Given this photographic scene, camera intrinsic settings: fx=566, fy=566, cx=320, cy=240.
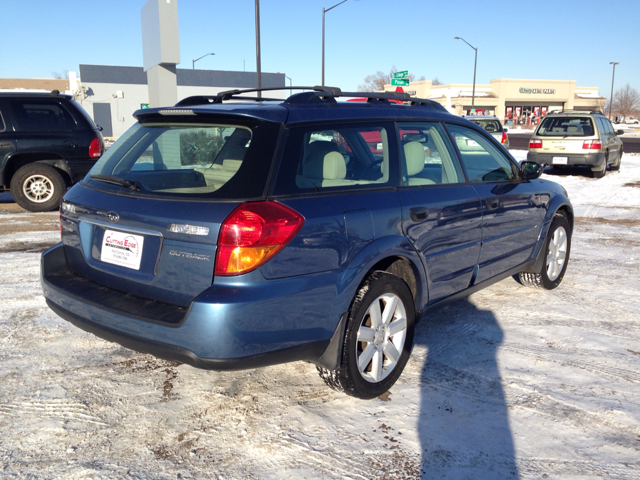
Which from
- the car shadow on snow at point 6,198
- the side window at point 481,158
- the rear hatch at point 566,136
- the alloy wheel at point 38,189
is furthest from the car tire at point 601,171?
the car shadow on snow at point 6,198

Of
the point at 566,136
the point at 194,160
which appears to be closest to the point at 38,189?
the point at 194,160

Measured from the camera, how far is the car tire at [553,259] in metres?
5.34

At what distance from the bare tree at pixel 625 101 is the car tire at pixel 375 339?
373 feet

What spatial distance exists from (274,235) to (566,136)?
15258 millimetres

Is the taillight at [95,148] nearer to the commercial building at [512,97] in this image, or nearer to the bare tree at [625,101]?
the commercial building at [512,97]

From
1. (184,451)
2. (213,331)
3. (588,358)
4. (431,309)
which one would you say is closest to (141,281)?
(213,331)

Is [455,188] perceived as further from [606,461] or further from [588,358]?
[606,461]

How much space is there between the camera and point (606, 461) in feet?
8.98

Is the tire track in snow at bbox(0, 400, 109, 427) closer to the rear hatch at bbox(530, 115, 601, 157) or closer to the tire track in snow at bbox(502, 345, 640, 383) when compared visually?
the tire track in snow at bbox(502, 345, 640, 383)

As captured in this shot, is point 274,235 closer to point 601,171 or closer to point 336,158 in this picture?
point 336,158

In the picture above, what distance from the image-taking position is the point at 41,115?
9.08m

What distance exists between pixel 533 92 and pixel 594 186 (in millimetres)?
72599

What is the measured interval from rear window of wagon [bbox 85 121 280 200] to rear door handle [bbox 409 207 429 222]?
1.03 m

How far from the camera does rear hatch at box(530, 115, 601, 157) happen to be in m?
15.6
